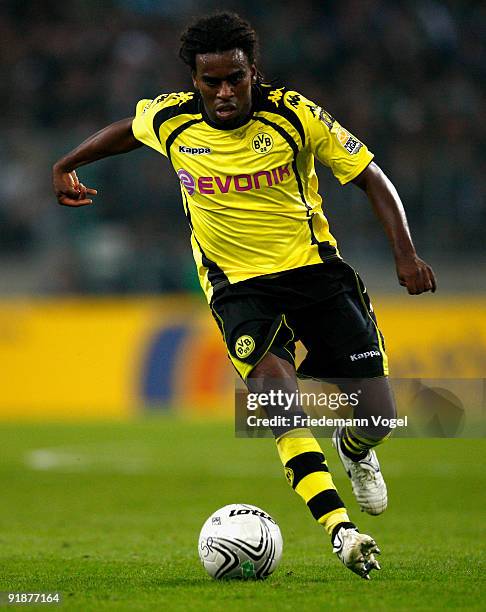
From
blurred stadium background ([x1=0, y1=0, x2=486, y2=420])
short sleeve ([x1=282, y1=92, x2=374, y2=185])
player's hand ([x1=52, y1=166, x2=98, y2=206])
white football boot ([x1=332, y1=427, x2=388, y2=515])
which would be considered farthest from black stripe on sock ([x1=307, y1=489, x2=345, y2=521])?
blurred stadium background ([x1=0, y1=0, x2=486, y2=420])

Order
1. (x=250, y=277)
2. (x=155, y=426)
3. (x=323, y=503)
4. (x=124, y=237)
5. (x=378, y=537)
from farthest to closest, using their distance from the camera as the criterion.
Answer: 1. (x=124, y=237)
2. (x=155, y=426)
3. (x=378, y=537)
4. (x=250, y=277)
5. (x=323, y=503)

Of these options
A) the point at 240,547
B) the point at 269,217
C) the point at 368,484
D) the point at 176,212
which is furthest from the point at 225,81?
the point at 176,212

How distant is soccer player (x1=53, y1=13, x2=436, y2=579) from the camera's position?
17.5 feet

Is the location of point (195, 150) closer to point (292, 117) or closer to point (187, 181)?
point (187, 181)

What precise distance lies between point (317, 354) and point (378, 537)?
178 centimetres

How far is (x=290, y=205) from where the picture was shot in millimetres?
5684

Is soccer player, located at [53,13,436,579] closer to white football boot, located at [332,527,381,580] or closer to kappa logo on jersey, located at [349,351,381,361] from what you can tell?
kappa logo on jersey, located at [349,351,381,361]

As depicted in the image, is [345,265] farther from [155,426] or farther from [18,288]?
[18,288]

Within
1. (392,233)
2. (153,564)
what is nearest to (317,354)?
(392,233)

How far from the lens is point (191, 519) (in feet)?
26.7

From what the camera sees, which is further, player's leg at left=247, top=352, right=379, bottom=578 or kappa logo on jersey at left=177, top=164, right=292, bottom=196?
kappa logo on jersey at left=177, top=164, right=292, bottom=196

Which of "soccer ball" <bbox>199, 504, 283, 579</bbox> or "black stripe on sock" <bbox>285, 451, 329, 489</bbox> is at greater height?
"black stripe on sock" <bbox>285, 451, 329, 489</bbox>

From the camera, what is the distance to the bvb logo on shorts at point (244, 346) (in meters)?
5.44

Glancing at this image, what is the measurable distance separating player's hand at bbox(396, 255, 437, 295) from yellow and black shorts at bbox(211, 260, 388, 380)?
2.14 feet
